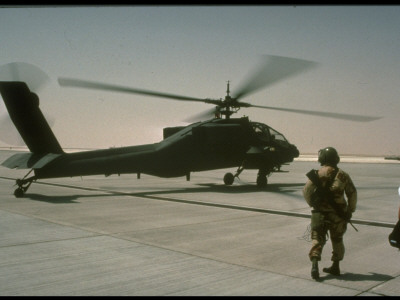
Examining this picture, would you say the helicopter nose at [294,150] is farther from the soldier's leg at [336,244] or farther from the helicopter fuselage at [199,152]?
the soldier's leg at [336,244]

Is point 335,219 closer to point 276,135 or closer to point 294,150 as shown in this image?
point 276,135

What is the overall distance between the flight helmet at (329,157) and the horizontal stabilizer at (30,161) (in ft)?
28.3

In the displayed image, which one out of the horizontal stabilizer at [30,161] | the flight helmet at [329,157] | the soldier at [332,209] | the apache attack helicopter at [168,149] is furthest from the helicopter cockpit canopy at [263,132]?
the soldier at [332,209]

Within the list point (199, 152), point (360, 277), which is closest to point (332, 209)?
point (360, 277)

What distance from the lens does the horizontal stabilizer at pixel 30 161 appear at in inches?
478

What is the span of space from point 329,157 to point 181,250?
2744 mm

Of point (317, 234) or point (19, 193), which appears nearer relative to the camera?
point (317, 234)

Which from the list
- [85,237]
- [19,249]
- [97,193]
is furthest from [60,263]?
[97,193]

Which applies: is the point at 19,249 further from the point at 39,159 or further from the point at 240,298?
the point at 39,159

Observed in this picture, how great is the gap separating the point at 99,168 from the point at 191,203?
317 centimetres

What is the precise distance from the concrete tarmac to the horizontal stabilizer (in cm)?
106

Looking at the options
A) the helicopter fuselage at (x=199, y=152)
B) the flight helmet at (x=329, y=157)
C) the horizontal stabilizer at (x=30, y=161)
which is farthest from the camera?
the helicopter fuselage at (x=199, y=152)

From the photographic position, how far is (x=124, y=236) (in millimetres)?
7820

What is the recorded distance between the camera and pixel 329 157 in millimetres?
5801
